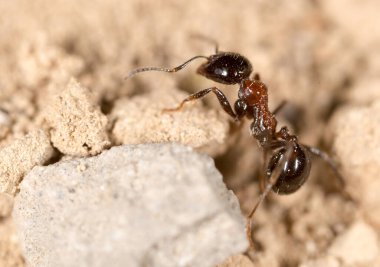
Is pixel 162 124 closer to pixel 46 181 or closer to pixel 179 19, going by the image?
pixel 46 181

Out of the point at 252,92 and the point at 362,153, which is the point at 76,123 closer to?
the point at 252,92

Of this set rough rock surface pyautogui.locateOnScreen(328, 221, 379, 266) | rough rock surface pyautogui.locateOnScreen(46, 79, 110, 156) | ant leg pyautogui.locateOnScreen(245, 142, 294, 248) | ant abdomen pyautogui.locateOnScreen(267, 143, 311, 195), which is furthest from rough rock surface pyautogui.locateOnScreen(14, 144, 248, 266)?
rough rock surface pyautogui.locateOnScreen(328, 221, 379, 266)

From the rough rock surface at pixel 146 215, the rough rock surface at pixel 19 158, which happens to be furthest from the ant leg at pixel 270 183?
the rough rock surface at pixel 19 158

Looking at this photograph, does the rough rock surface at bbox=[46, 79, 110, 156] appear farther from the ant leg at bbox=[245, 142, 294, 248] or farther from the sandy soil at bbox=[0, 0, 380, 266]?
the ant leg at bbox=[245, 142, 294, 248]

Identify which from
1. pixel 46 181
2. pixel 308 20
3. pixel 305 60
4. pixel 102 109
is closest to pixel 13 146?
pixel 46 181

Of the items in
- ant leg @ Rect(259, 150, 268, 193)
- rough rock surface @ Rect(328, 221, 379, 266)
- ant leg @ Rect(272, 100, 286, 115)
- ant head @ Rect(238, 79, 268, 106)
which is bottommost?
rough rock surface @ Rect(328, 221, 379, 266)

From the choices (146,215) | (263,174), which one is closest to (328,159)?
(263,174)

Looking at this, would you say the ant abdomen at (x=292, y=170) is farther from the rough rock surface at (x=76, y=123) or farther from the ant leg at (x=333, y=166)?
the rough rock surface at (x=76, y=123)
